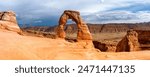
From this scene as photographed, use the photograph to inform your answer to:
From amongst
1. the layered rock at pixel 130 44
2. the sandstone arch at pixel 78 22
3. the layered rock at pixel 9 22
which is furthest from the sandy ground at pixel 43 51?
the layered rock at pixel 130 44

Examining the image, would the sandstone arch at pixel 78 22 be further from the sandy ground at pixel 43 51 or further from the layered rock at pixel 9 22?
the sandy ground at pixel 43 51

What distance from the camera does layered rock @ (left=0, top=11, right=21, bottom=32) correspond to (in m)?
22.0

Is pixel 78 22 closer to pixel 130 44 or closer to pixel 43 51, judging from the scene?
pixel 130 44

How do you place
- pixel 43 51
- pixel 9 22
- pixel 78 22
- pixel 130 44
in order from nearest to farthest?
pixel 43 51
pixel 9 22
pixel 78 22
pixel 130 44

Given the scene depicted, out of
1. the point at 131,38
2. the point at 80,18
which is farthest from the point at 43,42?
the point at 131,38

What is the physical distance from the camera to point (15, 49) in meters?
15.1

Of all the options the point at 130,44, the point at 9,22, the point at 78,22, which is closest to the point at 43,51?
the point at 9,22

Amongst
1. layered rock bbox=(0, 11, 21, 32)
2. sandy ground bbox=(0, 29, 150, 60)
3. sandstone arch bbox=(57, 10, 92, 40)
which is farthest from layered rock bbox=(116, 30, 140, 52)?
sandy ground bbox=(0, 29, 150, 60)

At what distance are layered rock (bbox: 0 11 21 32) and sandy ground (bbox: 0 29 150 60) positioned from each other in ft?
16.1

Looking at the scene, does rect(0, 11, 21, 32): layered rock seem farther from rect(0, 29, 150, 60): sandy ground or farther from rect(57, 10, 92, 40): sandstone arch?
rect(0, 29, 150, 60): sandy ground

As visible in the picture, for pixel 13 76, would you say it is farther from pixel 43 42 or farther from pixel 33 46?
pixel 43 42

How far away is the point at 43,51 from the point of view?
52.7 feet

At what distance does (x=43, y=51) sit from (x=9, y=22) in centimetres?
865

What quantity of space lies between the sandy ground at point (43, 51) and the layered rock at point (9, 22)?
4908 millimetres
